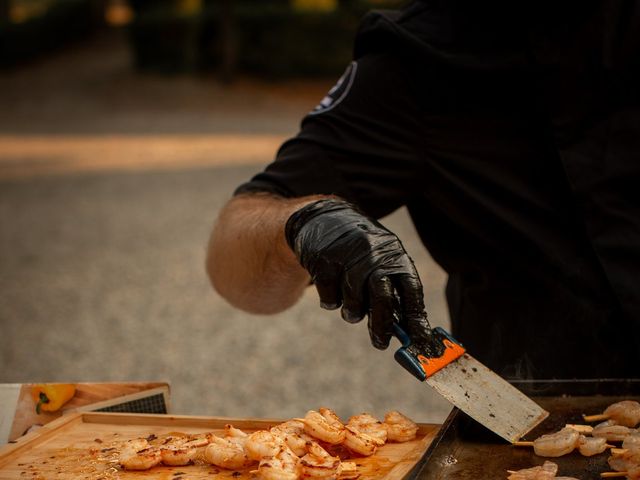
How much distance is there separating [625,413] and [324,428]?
0.60 m

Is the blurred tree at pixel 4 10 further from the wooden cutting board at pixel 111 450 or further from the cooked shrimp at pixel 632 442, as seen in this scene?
the cooked shrimp at pixel 632 442

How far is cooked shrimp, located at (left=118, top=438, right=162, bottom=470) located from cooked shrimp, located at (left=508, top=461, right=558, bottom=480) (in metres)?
0.65

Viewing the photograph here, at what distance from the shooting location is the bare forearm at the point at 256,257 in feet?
7.00

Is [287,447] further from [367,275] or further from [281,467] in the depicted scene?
[367,275]

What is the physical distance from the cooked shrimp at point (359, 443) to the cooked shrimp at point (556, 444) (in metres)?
0.31

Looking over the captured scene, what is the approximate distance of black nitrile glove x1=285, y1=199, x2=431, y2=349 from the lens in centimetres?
165

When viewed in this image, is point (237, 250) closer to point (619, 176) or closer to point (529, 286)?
point (529, 286)

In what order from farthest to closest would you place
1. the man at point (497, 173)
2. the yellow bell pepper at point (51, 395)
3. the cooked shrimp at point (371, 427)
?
the man at point (497, 173), the yellow bell pepper at point (51, 395), the cooked shrimp at point (371, 427)

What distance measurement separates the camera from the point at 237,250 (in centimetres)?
226

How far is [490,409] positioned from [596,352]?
0.54 m

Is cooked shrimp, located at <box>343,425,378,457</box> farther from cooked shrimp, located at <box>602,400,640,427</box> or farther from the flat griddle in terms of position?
cooked shrimp, located at <box>602,400,640,427</box>

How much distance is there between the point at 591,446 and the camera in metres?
1.65

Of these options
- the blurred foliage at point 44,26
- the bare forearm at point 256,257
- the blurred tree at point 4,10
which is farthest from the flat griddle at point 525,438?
the blurred tree at point 4,10

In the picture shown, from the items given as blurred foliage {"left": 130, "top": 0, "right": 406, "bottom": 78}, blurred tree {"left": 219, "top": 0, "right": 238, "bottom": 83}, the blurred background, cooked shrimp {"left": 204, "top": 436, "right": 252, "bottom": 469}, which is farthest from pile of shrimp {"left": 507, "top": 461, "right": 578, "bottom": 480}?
blurred tree {"left": 219, "top": 0, "right": 238, "bottom": 83}
